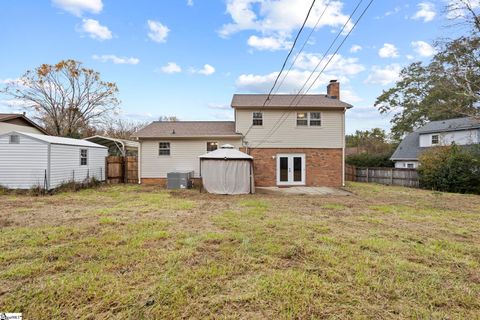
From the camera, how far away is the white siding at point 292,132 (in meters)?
13.8

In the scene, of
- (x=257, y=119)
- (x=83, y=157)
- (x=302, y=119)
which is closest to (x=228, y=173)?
(x=257, y=119)

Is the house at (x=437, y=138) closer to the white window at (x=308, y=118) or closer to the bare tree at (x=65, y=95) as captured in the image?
the white window at (x=308, y=118)

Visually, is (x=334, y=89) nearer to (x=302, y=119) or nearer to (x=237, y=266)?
(x=302, y=119)

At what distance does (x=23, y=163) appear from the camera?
10398mm

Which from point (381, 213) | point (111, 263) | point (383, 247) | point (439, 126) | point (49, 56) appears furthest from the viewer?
point (49, 56)

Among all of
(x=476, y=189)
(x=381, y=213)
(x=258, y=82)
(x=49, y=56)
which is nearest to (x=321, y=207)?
(x=381, y=213)

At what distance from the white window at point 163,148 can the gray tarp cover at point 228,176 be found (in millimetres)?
3690

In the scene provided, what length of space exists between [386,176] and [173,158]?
14.5 meters

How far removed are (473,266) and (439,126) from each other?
900 inches

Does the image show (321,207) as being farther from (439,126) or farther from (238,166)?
(439,126)

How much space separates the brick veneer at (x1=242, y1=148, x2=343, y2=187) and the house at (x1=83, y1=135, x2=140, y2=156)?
299 inches

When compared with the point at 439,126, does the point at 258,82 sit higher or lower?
higher

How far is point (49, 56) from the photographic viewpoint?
2333 cm

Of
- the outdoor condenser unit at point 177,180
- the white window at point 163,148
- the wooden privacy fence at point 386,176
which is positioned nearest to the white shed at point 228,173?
the outdoor condenser unit at point 177,180
